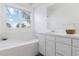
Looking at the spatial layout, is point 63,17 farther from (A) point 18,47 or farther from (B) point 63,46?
(A) point 18,47

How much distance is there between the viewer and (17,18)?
1.73 m

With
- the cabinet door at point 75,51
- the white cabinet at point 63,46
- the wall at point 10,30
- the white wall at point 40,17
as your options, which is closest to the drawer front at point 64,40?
the white cabinet at point 63,46

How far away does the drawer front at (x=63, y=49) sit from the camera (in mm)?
1543

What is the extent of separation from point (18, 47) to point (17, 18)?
50cm

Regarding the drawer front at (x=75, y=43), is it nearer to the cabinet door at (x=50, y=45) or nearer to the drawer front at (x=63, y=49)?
the drawer front at (x=63, y=49)

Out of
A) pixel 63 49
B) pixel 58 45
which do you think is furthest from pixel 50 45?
pixel 63 49

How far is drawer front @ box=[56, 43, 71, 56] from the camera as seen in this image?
154 cm

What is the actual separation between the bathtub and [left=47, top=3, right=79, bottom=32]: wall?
0.50 m

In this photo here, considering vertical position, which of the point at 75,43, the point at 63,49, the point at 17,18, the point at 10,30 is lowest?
the point at 63,49

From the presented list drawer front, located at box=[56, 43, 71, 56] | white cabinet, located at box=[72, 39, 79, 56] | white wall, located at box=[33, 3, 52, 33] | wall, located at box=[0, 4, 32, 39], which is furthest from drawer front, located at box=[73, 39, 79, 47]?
wall, located at box=[0, 4, 32, 39]

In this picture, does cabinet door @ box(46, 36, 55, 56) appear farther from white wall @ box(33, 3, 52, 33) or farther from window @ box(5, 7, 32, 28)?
window @ box(5, 7, 32, 28)

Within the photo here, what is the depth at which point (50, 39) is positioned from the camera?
6.35 feet

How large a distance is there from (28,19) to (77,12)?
0.91 metres

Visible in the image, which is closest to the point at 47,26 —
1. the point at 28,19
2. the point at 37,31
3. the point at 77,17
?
the point at 37,31
